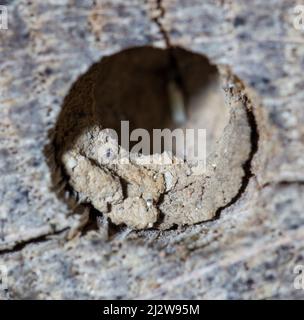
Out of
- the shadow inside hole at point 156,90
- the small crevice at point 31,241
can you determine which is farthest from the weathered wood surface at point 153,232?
the shadow inside hole at point 156,90

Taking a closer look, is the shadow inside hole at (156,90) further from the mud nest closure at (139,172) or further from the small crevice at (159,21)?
the small crevice at (159,21)

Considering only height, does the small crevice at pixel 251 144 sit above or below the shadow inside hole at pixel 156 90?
below

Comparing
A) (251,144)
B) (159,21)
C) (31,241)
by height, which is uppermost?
(159,21)

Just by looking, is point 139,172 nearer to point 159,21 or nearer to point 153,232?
point 153,232

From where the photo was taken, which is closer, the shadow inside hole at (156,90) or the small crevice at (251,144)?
the small crevice at (251,144)

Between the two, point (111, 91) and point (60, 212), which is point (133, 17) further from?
point (111, 91)

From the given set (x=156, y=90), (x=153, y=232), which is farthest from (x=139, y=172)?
(x=156, y=90)

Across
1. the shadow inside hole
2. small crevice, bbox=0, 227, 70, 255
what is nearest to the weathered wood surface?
small crevice, bbox=0, 227, 70, 255
